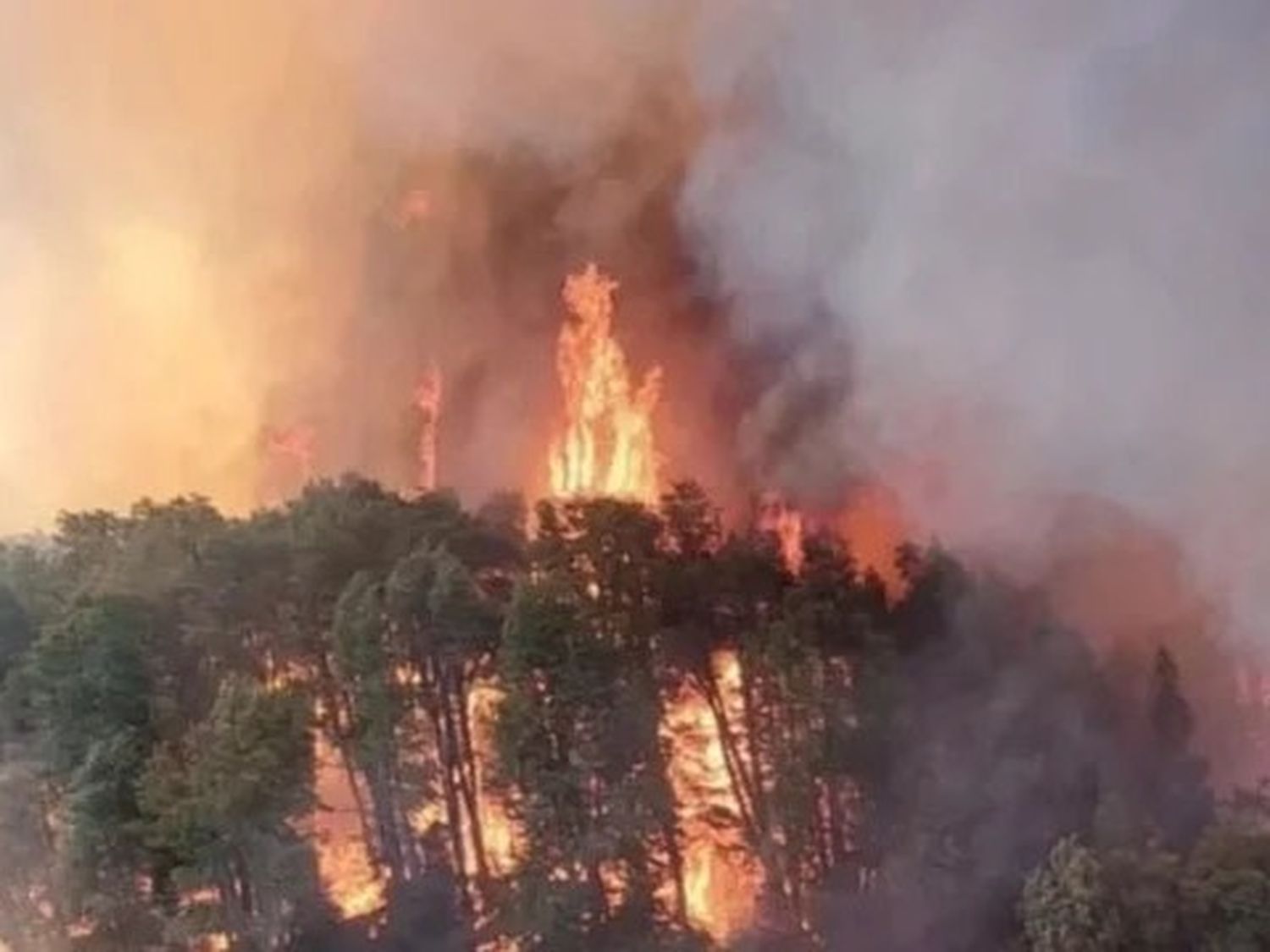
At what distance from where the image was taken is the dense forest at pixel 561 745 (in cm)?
1090

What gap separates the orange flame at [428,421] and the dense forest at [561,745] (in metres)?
6.87

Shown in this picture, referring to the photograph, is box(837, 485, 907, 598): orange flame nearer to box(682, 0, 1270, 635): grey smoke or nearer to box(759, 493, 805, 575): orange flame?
box(682, 0, 1270, 635): grey smoke

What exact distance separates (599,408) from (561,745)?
24.1 ft

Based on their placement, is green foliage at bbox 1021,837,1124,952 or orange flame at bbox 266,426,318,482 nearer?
green foliage at bbox 1021,837,1124,952

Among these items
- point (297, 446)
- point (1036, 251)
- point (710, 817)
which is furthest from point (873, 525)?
point (297, 446)

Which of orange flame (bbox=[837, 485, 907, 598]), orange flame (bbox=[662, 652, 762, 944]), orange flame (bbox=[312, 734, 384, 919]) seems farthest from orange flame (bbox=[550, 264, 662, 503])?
orange flame (bbox=[662, 652, 762, 944])

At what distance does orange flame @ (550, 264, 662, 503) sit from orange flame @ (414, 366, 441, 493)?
5.71 feet

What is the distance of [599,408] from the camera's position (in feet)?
59.0

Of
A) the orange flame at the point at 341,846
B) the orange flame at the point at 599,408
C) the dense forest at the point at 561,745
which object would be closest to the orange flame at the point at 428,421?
the orange flame at the point at 599,408

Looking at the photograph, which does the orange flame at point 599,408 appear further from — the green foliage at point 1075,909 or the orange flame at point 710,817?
the green foliage at point 1075,909

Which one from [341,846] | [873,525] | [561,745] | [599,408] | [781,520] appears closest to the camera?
[561,745]

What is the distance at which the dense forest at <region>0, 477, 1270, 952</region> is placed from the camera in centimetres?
1090

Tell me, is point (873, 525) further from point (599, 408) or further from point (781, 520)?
point (599, 408)

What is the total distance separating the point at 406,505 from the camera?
1274 centimetres
